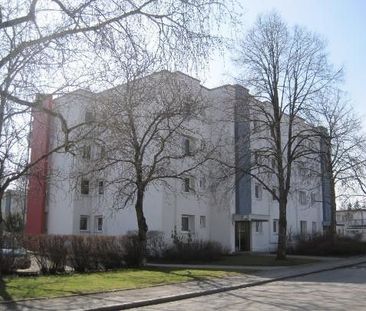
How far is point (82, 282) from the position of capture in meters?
18.1

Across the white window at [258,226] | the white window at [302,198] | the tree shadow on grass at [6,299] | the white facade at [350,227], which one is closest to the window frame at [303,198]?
the white window at [302,198]

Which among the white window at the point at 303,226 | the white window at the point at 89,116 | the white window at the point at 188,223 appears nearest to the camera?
the white window at the point at 89,116

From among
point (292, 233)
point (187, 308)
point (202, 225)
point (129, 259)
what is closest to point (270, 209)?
point (292, 233)

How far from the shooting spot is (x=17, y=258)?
2077 cm

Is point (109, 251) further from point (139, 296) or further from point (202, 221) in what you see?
point (202, 221)

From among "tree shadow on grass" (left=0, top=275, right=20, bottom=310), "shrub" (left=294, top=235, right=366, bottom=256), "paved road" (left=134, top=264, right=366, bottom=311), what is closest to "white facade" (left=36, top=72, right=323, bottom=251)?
"shrub" (left=294, top=235, right=366, bottom=256)

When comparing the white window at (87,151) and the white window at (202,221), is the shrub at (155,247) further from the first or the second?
the white window at (202,221)

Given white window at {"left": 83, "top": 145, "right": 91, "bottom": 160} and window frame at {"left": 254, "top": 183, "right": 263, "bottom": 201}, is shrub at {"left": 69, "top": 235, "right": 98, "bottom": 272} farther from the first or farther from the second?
window frame at {"left": 254, "top": 183, "right": 263, "bottom": 201}

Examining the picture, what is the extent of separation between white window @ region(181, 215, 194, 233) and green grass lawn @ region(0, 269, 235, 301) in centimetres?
1730

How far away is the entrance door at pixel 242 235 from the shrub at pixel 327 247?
4.07 m

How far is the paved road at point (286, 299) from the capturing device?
43.0 ft

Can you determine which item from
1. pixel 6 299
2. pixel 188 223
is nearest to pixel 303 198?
pixel 188 223

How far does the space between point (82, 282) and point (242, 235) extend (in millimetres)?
27184

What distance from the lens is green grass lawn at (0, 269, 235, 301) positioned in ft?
49.5
